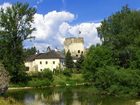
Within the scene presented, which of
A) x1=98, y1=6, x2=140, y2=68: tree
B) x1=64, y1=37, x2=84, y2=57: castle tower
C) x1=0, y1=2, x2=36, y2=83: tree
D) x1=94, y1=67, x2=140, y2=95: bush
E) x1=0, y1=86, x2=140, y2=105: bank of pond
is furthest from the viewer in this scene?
x1=64, y1=37, x2=84, y2=57: castle tower

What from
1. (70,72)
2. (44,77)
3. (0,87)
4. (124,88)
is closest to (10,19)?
(44,77)

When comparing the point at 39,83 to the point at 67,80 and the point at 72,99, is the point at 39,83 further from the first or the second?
the point at 72,99

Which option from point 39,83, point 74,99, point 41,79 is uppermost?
point 41,79

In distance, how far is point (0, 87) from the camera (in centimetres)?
2706

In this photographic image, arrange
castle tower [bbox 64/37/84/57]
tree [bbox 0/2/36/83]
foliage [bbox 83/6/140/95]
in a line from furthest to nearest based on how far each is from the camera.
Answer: castle tower [bbox 64/37/84/57] → tree [bbox 0/2/36/83] → foliage [bbox 83/6/140/95]

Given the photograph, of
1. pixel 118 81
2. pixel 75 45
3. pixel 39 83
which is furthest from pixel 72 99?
pixel 75 45

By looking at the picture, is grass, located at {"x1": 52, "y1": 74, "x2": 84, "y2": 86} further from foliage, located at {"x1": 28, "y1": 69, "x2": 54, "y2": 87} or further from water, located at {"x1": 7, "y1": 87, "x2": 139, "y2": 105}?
water, located at {"x1": 7, "y1": 87, "x2": 139, "y2": 105}

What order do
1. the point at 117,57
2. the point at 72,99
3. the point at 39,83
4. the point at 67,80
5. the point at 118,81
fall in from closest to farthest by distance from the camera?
1. the point at 72,99
2. the point at 118,81
3. the point at 117,57
4. the point at 39,83
5. the point at 67,80

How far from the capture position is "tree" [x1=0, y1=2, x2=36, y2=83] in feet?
274

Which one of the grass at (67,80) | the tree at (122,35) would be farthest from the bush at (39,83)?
the tree at (122,35)

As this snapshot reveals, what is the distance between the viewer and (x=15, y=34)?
8462cm

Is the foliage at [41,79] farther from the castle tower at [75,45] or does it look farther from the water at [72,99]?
the castle tower at [75,45]

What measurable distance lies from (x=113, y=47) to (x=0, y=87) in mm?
44969

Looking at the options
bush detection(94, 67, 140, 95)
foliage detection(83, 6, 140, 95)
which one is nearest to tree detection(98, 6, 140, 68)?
foliage detection(83, 6, 140, 95)
